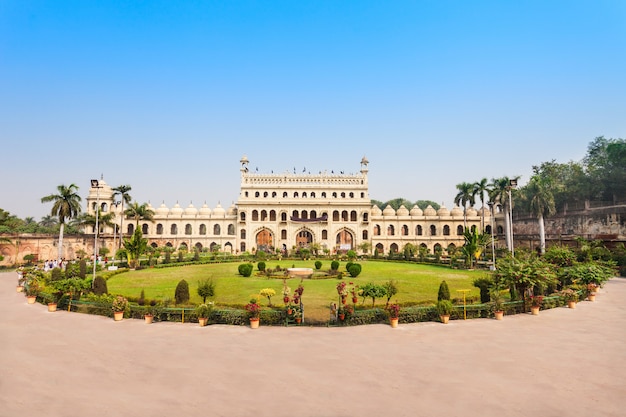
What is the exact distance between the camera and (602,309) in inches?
702

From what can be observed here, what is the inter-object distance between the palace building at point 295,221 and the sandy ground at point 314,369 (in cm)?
4028

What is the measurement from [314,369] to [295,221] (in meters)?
45.3

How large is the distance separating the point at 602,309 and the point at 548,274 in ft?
11.5

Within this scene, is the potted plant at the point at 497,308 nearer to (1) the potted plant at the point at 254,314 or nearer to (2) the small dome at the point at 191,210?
(1) the potted plant at the point at 254,314

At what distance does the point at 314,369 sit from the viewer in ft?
31.9

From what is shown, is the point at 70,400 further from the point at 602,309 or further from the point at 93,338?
the point at 602,309

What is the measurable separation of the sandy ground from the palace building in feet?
132

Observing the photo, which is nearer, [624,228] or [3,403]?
[3,403]

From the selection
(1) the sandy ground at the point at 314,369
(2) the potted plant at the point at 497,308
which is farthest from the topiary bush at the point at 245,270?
(2) the potted plant at the point at 497,308

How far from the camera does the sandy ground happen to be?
764 cm

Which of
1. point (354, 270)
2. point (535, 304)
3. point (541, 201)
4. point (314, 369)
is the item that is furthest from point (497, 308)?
point (541, 201)

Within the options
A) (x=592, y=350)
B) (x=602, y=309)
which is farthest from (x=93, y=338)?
(x=602, y=309)

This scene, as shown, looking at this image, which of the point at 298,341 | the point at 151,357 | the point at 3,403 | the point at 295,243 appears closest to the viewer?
the point at 3,403

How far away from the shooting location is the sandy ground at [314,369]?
7637 mm
